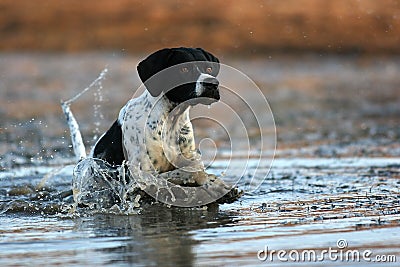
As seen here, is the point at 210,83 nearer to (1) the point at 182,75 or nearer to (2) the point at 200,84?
(2) the point at 200,84

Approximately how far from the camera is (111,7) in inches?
1069

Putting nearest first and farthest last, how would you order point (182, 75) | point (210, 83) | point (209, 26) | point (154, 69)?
1. point (210, 83)
2. point (182, 75)
3. point (154, 69)
4. point (209, 26)

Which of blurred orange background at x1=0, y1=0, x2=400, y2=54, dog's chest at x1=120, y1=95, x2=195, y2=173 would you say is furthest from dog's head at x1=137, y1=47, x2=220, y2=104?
blurred orange background at x1=0, y1=0, x2=400, y2=54

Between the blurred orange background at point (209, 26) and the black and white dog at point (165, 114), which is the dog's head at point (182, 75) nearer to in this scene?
the black and white dog at point (165, 114)

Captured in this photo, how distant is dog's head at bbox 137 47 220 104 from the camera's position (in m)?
6.29

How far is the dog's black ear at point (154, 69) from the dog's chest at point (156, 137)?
111mm

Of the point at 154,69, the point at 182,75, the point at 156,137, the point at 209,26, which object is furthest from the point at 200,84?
the point at 209,26

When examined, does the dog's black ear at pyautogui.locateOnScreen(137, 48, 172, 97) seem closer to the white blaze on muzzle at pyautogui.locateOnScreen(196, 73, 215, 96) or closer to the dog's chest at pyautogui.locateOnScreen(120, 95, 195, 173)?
the dog's chest at pyautogui.locateOnScreen(120, 95, 195, 173)

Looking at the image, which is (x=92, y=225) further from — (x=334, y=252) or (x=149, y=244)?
(x=334, y=252)

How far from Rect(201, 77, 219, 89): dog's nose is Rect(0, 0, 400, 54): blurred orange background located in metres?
16.5

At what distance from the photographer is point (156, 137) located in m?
6.66

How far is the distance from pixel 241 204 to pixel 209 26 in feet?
60.9

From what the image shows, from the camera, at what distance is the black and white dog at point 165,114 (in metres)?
6.49

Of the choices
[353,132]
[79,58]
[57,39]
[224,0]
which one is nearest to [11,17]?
[57,39]
